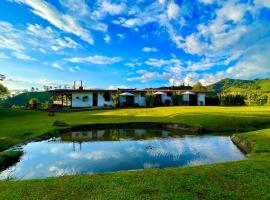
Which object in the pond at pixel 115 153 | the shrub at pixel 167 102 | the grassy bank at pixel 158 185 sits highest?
the shrub at pixel 167 102

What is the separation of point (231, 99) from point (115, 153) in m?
44.8

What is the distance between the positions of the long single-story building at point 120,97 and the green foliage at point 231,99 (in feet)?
13.6

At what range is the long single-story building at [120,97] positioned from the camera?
4956 centimetres

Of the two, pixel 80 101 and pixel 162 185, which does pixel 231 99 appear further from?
pixel 162 185

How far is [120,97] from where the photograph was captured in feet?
173

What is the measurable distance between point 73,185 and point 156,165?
19.9 ft

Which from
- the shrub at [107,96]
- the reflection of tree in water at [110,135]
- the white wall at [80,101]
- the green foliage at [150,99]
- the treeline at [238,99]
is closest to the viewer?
the reflection of tree in water at [110,135]

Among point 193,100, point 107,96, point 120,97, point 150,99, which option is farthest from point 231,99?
point 107,96

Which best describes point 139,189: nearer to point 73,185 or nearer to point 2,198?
point 73,185

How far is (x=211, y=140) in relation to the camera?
2012 centimetres

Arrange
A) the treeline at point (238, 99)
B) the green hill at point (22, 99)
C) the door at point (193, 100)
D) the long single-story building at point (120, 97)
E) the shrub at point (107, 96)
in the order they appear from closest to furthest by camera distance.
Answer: the long single-story building at point (120, 97), the shrub at point (107, 96), the treeline at point (238, 99), the door at point (193, 100), the green hill at point (22, 99)

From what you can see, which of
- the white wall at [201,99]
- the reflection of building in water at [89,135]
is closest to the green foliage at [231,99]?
the white wall at [201,99]

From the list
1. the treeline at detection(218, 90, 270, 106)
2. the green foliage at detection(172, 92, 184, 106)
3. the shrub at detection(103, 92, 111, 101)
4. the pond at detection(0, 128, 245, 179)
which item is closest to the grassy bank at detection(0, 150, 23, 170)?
the pond at detection(0, 128, 245, 179)

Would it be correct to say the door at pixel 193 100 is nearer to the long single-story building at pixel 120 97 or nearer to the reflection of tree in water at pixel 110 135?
the long single-story building at pixel 120 97
